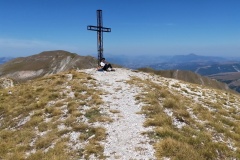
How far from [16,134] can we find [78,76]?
19440 mm

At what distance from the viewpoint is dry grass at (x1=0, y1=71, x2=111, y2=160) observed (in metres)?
14.3

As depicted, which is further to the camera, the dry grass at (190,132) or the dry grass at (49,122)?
the dry grass at (49,122)

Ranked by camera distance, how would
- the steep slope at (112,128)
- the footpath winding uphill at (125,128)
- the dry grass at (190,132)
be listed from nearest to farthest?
the dry grass at (190,132) < the footpath winding uphill at (125,128) < the steep slope at (112,128)

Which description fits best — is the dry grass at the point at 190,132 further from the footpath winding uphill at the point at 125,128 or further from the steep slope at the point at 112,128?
the footpath winding uphill at the point at 125,128

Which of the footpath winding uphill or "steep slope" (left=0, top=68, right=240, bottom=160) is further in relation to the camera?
"steep slope" (left=0, top=68, right=240, bottom=160)

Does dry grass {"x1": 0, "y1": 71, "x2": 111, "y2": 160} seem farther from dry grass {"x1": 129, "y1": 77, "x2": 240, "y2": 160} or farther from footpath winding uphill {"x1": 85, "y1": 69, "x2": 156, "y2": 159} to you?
dry grass {"x1": 129, "y1": 77, "x2": 240, "y2": 160}

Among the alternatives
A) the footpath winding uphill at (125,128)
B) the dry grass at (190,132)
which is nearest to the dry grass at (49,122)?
the footpath winding uphill at (125,128)

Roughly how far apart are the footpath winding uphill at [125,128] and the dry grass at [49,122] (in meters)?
0.72

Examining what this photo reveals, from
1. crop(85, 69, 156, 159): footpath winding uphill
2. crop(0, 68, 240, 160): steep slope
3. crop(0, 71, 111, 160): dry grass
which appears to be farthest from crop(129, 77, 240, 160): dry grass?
crop(0, 71, 111, 160): dry grass

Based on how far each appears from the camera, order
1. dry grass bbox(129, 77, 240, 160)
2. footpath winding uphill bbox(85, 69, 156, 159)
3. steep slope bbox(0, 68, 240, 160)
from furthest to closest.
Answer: steep slope bbox(0, 68, 240, 160)
footpath winding uphill bbox(85, 69, 156, 159)
dry grass bbox(129, 77, 240, 160)

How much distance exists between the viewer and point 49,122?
19.0m

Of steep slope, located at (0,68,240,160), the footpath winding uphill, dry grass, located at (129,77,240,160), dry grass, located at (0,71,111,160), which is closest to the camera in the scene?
dry grass, located at (129,77,240,160)

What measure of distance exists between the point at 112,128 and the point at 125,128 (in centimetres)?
90

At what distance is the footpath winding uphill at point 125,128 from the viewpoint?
13.5 m
